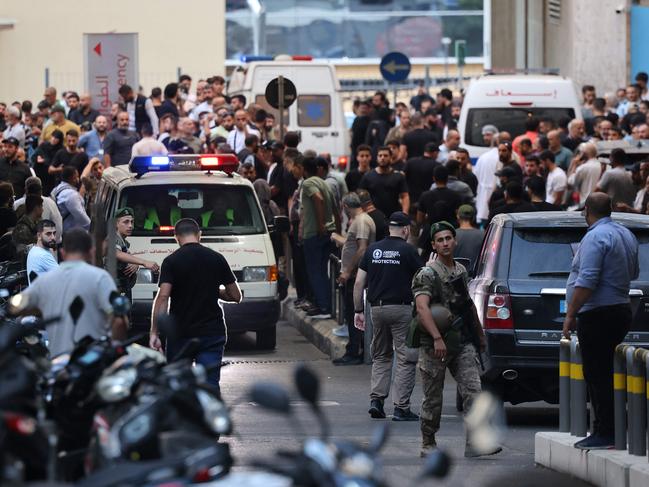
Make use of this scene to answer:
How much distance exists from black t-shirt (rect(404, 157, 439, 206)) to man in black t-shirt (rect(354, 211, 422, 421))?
759cm

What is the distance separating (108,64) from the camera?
2875 centimetres

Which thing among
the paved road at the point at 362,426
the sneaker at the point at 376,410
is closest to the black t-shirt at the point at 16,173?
the paved road at the point at 362,426

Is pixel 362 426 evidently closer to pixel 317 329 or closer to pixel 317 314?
pixel 317 329

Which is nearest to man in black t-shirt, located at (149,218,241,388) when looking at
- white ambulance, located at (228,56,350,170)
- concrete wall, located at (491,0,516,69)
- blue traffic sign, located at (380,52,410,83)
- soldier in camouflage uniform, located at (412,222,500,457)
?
soldier in camouflage uniform, located at (412,222,500,457)

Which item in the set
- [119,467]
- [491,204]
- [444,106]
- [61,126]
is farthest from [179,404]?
[444,106]

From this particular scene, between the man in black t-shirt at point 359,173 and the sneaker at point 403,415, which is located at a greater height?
the man in black t-shirt at point 359,173

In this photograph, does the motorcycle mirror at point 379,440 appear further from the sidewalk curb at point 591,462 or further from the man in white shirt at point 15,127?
the man in white shirt at point 15,127

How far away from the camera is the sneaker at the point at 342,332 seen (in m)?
18.8

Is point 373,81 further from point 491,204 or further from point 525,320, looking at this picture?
point 525,320

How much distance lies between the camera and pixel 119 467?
18.5ft

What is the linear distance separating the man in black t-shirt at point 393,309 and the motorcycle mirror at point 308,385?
8.45m

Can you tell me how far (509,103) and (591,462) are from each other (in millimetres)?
15810

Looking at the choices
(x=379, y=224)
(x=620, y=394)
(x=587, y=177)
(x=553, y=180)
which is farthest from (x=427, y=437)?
(x=553, y=180)

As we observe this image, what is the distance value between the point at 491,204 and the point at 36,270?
691 cm
